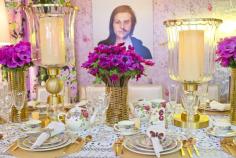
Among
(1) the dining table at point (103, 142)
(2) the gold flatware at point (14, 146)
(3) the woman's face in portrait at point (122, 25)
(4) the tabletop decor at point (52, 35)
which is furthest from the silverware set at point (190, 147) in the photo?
(3) the woman's face in portrait at point (122, 25)

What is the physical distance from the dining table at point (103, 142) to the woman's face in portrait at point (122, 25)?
1922mm

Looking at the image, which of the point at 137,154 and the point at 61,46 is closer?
the point at 137,154

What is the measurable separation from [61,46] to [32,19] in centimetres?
22

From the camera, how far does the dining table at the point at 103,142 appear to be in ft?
3.91

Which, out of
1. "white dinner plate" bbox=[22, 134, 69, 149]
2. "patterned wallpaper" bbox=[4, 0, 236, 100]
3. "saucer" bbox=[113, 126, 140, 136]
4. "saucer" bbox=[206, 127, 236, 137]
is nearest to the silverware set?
"saucer" bbox=[206, 127, 236, 137]

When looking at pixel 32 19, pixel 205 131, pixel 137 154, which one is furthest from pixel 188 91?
pixel 32 19

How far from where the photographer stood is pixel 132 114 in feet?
5.77

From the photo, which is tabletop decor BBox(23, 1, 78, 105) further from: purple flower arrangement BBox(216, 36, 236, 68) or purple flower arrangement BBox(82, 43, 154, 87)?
purple flower arrangement BBox(216, 36, 236, 68)

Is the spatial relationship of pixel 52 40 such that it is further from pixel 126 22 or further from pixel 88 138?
pixel 126 22

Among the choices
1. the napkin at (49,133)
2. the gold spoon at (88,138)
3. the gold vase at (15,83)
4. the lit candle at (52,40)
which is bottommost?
the gold spoon at (88,138)

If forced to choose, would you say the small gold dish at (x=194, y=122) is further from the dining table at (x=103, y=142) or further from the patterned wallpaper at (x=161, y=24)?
the patterned wallpaper at (x=161, y=24)

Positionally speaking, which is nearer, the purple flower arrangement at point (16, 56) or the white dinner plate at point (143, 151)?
the white dinner plate at point (143, 151)

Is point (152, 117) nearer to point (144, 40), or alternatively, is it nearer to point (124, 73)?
point (124, 73)

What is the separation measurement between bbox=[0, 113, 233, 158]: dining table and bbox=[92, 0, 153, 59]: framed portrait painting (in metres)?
1.90
